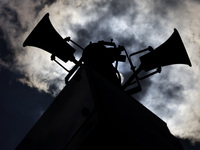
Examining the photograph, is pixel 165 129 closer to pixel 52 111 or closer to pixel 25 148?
pixel 52 111

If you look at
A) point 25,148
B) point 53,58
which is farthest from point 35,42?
point 25,148

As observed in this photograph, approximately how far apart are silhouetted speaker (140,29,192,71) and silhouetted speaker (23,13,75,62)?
160cm

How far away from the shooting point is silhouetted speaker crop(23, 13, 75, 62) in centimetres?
429

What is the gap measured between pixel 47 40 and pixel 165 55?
2.46 m

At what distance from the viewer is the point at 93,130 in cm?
138

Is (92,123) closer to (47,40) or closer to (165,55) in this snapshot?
(47,40)

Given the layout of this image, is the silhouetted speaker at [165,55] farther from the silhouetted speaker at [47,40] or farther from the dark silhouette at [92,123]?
the dark silhouette at [92,123]

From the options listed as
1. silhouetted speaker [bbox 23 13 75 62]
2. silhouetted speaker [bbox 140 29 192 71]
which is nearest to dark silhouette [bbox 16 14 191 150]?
silhouetted speaker [bbox 140 29 192 71]

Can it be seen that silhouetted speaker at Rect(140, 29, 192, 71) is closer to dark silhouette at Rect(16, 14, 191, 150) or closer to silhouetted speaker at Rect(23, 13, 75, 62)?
silhouetted speaker at Rect(23, 13, 75, 62)

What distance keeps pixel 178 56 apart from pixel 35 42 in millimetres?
3062

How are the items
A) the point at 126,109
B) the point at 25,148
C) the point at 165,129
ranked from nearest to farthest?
the point at 126,109
the point at 25,148
the point at 165,129

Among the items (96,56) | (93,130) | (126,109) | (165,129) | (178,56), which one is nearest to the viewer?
(93,130)

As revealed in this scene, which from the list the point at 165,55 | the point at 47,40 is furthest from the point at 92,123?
the point at 165,55

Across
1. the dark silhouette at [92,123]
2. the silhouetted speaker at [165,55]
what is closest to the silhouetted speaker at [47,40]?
the silhouetted speaker at [165,55]
